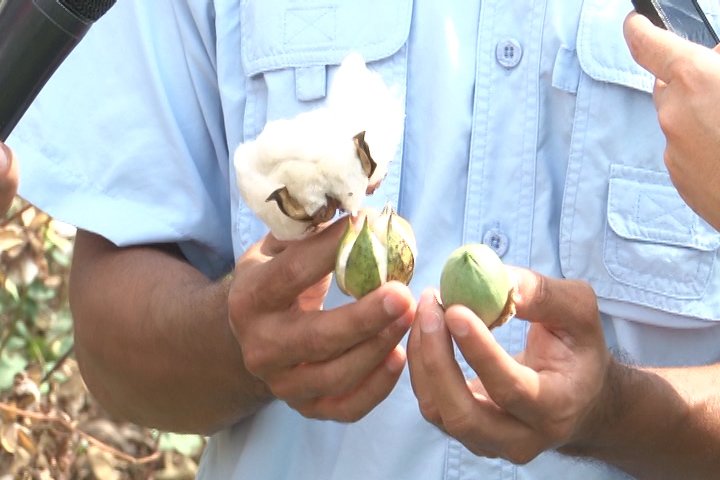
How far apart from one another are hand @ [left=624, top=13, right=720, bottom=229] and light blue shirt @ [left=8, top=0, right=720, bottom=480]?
0.63 ft

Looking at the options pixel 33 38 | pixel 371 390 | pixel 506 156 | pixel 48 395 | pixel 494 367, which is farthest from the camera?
pixel 48 395

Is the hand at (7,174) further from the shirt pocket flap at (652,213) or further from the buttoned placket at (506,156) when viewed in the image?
the shirt pocket flap at (652,213)

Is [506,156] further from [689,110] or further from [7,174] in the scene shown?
[7,174]

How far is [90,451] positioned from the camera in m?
3.01

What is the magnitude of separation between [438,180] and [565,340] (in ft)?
1.14

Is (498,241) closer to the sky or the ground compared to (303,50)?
closer to the ground

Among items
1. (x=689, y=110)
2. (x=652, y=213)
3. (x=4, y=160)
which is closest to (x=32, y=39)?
(x=4, y=160)

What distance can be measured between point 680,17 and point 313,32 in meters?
0.53

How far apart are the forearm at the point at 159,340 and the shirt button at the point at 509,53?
50cm

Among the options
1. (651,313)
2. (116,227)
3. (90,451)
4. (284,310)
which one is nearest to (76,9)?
(284,310)

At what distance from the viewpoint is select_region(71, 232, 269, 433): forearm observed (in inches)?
66.1

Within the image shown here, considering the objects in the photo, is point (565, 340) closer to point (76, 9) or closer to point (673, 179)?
point (673, 179)

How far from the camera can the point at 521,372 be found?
1341 millimetres

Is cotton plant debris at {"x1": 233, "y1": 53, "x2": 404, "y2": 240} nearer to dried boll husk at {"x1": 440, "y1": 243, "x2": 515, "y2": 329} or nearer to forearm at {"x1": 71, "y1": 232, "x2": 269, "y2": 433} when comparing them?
dried boll husk at {"x1": 440, "y1": 243, "x2": 515, "y2": 329}
